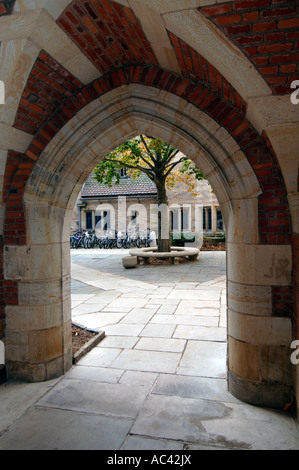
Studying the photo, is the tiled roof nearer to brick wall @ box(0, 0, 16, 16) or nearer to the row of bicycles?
the row of bicycles

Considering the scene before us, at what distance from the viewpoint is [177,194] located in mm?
17922

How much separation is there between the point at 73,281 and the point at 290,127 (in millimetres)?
7362

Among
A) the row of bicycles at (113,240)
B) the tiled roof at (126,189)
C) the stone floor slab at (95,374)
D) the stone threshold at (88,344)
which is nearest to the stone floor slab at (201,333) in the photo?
the stone threshold at (88,344)

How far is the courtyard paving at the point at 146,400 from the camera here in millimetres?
2383

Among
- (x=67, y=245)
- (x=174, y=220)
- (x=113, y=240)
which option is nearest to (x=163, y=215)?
(x=174, y=220)

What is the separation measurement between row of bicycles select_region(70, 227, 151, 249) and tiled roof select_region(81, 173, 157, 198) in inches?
94.5

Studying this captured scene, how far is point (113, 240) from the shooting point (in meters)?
18.1

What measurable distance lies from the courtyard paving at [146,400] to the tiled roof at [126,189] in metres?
14.4

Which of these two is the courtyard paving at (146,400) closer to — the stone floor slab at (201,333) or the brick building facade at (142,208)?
the stone floor slab at (201,333)

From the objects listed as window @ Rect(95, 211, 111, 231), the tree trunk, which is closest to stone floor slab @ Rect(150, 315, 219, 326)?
the tree trunk

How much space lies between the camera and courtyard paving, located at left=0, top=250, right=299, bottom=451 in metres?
2.38

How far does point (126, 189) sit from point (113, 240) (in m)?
3.66

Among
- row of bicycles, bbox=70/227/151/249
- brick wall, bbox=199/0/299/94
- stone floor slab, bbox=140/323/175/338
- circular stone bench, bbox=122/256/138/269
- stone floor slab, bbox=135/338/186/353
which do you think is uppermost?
brick wall, bbox=199/0/299/94

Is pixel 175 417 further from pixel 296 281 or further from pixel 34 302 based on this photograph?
pixel 34 302
